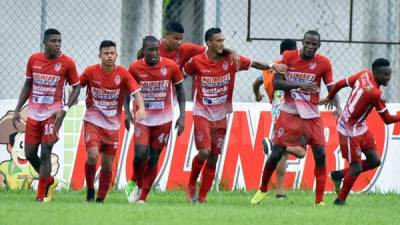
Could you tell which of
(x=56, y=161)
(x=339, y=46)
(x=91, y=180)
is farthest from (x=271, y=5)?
(x=91, y=180)

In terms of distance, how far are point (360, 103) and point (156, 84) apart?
8.38 ft

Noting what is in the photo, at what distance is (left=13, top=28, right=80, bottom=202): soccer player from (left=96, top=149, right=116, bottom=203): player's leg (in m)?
0.66

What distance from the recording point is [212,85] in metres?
18.8

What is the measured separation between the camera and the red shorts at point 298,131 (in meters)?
18.9

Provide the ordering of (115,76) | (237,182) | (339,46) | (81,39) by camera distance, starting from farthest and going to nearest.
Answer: (339,46), (81,39), (237,182), (115,76)

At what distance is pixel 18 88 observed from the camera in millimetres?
22641

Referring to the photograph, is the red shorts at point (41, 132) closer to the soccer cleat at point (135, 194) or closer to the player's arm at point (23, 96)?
the player's arm at point (23, 96)

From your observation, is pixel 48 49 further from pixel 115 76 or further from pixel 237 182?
pixel 237 182

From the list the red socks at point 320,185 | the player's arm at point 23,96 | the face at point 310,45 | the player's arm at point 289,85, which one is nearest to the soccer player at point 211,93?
the player's arm at point 289,85

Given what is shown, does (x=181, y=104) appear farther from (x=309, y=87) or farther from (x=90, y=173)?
(x=309, y=87)

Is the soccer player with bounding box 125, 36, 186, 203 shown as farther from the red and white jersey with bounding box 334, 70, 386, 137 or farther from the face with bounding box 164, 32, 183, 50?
the red and white jersey with bounding box 334, 70, 386, 137

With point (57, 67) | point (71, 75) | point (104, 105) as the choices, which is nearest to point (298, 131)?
point (104, 105)

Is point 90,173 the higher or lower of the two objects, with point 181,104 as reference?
lower

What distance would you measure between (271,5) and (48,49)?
661 centimetres
